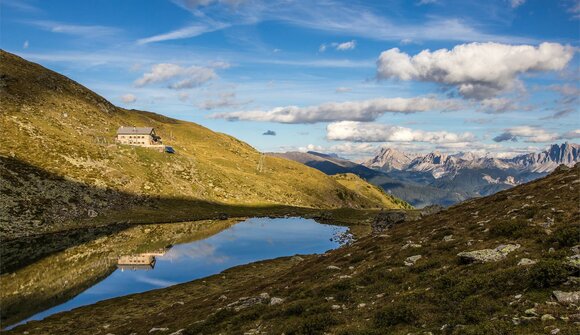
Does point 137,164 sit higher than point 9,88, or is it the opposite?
point 9,88

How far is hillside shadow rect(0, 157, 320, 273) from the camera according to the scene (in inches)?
3100

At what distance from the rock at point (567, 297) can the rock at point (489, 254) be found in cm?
731

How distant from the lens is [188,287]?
54.8 m

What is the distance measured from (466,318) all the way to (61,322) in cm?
4127

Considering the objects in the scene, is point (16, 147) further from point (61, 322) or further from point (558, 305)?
point (558, 305)

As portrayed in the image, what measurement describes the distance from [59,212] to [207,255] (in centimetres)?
4753

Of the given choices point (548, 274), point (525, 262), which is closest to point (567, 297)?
point (548, 274)

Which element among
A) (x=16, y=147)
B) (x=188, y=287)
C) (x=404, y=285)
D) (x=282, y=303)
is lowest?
(x=188, y=287)

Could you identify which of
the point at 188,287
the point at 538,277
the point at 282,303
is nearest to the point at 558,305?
the point at 538,277

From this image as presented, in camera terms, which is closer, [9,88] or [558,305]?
[558,305]

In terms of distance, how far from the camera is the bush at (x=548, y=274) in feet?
55.0

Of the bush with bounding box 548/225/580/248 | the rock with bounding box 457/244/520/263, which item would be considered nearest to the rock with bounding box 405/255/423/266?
the rock with bounding box 457/244/520/263

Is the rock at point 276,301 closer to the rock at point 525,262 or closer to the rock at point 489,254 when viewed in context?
the rock at point 489,254

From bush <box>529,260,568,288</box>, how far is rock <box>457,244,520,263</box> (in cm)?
534
